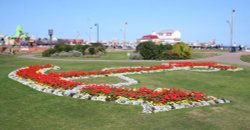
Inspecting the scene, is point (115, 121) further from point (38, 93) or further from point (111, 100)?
point (38, 93)

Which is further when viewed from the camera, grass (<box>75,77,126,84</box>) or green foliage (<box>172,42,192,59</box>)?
green foliage (<box>172,42,192,59</box>)

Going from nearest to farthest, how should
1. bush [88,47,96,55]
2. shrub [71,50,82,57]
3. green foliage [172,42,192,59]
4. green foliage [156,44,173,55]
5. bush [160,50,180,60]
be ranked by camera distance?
bush [160,50,180,60] < green foliage [172,42,192,59] < green foliage [156,44,173,55] < shrub [71,50,82,57] < bush [88,47,96,55]

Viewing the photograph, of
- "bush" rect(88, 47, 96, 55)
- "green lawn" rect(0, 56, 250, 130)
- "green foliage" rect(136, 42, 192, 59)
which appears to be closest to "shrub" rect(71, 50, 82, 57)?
"bush" rect(88, 47, 96, 55)

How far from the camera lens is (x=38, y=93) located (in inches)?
570

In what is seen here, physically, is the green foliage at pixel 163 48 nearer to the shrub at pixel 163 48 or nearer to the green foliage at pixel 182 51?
the shrub at pixel 163 48

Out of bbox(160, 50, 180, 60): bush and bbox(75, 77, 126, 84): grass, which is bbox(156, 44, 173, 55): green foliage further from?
bbox(75, 77, 126, 84): grass

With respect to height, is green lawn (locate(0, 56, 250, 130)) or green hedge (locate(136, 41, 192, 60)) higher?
green hedge (locate(136, 41, 192, 60))

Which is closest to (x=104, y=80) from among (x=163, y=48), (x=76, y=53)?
(x=163, y=48)

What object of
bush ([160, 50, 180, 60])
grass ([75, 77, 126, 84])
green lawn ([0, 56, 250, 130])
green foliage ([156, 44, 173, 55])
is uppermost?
green foliage ([156, 44, 173, 55])

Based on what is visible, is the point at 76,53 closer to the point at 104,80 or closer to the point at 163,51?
the point at 163,51

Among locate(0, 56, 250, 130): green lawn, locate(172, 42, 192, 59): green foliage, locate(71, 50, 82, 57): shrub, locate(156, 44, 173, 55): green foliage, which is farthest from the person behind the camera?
locate(71, 50, 82, 57): shrub

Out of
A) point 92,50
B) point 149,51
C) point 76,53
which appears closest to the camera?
point 149,51

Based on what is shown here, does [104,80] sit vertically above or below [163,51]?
below

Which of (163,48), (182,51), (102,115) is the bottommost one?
→ (102,115)
